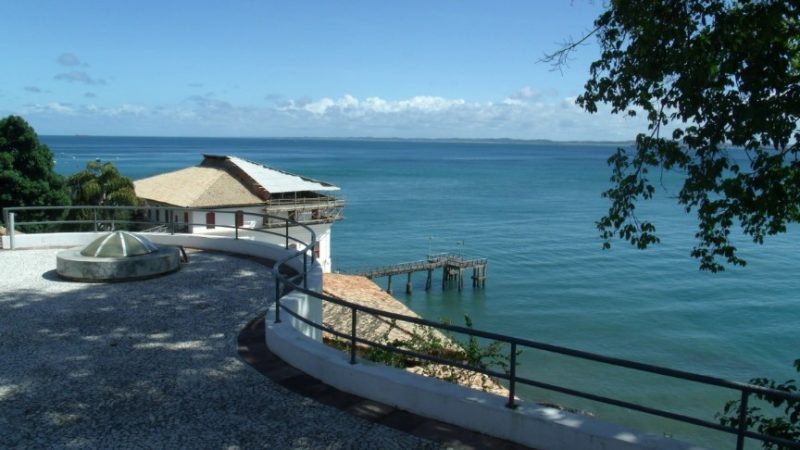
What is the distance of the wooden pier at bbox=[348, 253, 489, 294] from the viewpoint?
164 ft

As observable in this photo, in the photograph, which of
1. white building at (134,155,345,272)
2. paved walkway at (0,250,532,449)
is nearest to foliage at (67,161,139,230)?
white building at (134,155,345,272)

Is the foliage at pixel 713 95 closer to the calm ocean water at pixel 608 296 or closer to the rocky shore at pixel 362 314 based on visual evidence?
the rocky shore at pixel 362 314

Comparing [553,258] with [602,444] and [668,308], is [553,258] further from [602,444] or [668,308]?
[602,444]

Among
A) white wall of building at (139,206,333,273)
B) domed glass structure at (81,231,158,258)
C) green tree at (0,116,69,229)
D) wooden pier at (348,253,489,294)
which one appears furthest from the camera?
wooden pier at (348,253,489,294)

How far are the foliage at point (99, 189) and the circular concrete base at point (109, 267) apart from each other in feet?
106

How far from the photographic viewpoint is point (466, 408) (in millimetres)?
5734

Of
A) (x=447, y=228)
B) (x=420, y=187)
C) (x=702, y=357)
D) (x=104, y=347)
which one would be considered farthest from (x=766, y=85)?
(x=420, y=187)

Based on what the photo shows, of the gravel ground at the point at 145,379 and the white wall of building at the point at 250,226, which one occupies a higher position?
the gravel ground at the point at 145,379

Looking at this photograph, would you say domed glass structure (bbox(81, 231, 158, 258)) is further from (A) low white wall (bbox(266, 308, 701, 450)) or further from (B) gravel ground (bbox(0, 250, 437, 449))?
(A) low white wall (bbox(266, 308, 701, 450))

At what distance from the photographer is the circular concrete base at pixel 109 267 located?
11445 mm

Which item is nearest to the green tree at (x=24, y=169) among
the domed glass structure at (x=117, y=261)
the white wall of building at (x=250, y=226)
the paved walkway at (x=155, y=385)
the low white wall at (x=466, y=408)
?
the white wall of building at (x=250, y=226)

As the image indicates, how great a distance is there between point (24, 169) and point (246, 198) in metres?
20.3

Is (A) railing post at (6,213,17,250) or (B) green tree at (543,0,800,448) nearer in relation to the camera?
(B) green tree at (543,0,800,448)

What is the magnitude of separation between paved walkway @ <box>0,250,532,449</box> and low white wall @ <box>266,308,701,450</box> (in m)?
0.18
